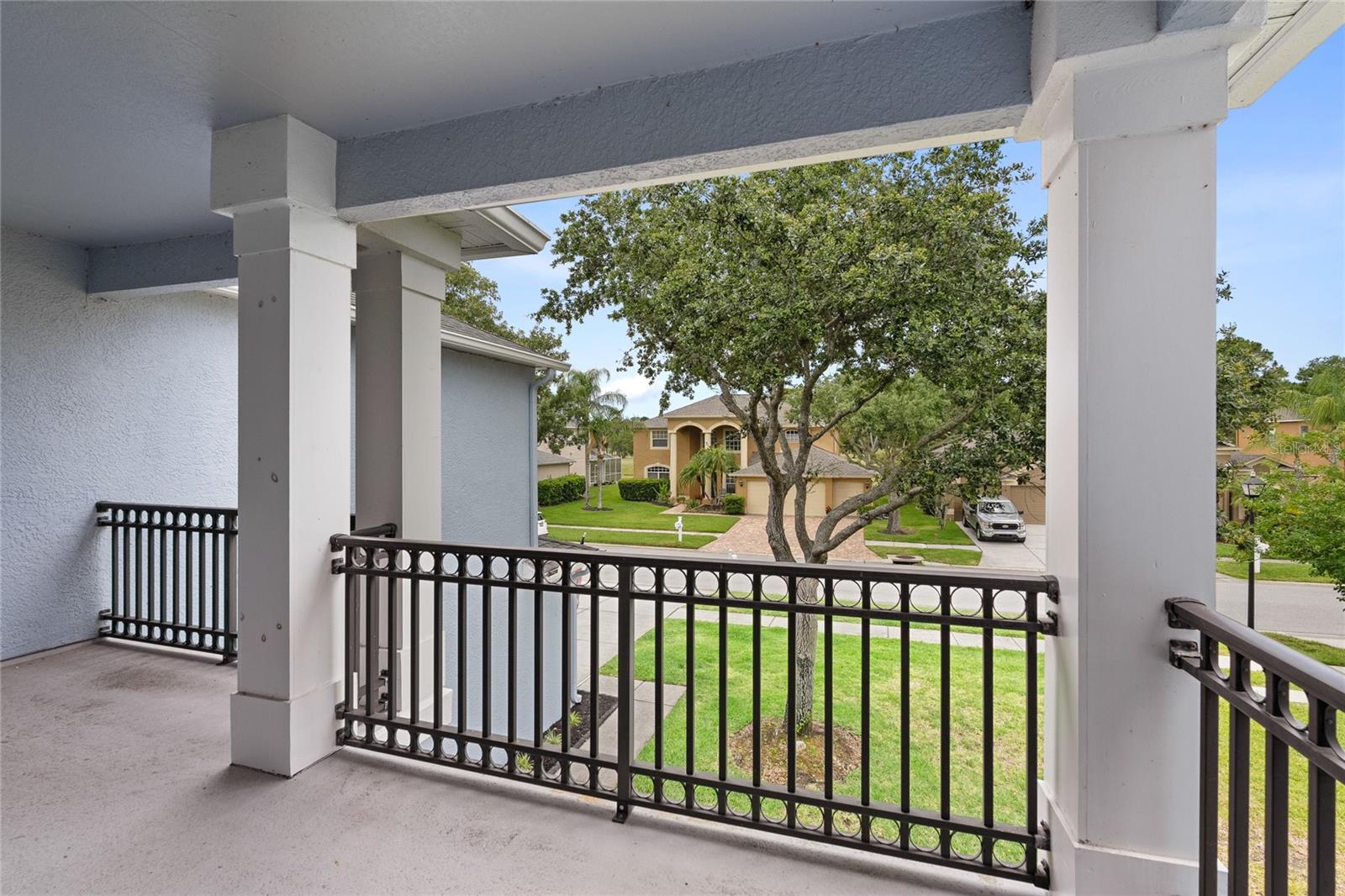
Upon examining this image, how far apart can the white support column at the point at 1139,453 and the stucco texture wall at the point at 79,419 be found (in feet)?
17.6

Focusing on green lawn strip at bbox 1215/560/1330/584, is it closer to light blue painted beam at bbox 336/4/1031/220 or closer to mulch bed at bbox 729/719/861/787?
light blue painted beam at bbox 336/4/1031/220

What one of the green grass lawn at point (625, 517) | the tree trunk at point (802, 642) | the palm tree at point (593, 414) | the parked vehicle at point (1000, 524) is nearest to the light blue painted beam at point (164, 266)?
the tree trunk at point (802, 642)

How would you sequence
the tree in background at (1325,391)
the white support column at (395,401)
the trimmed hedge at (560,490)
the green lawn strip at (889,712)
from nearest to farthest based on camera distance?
the tree in background at (1325,391), the white support column at (395,401), the green lawn strip at (889,712), the trimmed hedge at (560,490)

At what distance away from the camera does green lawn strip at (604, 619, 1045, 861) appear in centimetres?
589

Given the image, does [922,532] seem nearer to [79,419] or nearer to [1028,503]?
[1028,503]

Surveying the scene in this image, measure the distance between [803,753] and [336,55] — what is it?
7.50 metres

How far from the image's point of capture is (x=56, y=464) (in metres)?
3.73

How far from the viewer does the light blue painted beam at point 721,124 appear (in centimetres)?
169

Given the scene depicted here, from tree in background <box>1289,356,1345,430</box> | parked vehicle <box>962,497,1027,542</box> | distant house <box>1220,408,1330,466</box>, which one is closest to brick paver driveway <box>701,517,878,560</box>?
parked vehicle <box>962,497,1027,542</box>

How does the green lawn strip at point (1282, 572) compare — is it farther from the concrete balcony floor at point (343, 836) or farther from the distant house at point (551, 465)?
the distant house at point (551, 465)

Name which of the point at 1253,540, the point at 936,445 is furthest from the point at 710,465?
the point at 1253,540

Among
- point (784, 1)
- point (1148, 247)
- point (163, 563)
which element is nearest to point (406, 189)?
point (784, 1)

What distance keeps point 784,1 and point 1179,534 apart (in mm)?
1733

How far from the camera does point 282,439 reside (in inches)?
89.9
